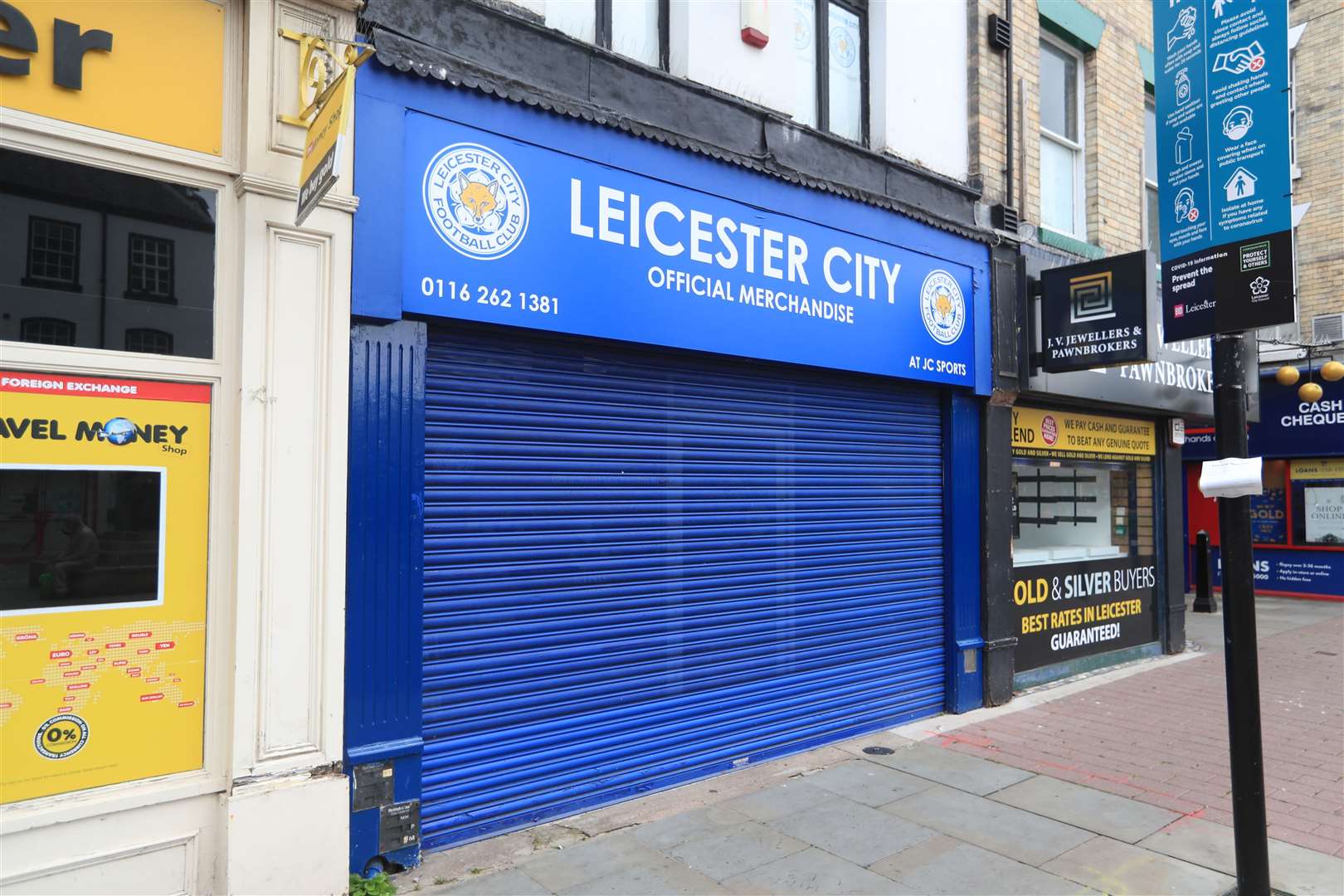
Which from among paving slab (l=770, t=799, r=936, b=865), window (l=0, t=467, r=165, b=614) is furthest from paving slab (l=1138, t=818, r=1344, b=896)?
window (l=0, t=467, r=165, b=614)

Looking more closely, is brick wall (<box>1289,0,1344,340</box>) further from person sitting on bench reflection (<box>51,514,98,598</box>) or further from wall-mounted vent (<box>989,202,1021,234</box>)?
Result: person sitting on bench reflection (<box>51,514,98,598</box>)

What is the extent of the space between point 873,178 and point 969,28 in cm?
233

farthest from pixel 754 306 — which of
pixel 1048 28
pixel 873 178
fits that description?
pixel 1048 28

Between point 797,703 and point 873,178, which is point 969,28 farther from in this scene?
point 797,703

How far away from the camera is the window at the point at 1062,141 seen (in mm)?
9539

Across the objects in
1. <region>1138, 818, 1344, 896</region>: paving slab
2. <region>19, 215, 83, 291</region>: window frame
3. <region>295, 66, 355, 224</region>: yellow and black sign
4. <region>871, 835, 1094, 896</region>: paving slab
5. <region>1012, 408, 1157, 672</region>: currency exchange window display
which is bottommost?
<region>1138, 818, 1344, 896</region>: paving slab

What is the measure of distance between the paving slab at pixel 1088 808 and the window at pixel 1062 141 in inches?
243

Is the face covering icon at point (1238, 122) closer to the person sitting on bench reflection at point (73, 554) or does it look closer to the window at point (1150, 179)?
the person sitting on bench reflection at point (73, 554)

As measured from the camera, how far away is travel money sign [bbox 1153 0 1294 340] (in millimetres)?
4398

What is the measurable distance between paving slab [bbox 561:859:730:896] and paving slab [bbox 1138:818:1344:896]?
2618mm

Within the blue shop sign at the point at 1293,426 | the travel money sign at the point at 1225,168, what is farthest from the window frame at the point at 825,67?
the blue shop sign at the point at 1293,426

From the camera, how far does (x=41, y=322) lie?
368cm

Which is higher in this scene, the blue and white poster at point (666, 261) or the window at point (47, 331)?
the blue and white poster at point (666, 261)

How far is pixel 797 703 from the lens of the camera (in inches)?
263
